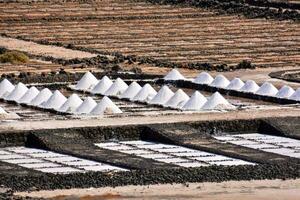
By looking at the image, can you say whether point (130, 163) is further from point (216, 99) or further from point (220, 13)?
point (220, 13)

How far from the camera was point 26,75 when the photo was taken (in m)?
40.9

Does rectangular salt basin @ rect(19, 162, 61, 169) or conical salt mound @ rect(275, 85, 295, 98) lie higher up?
rectangular salt basin @ rect(19, 162, 61, 169)

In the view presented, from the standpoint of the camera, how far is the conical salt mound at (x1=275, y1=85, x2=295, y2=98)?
35781 mm

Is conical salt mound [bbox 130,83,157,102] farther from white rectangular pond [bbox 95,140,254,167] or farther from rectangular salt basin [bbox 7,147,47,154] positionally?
rectangular salt basin [bbox 7,147,47,154]

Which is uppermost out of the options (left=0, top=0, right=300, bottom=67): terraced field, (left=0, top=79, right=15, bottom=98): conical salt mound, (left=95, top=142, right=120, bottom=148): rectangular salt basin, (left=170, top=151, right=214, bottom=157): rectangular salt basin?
(left=170, top=151, right=214, bottom=157): rectangular salt basin

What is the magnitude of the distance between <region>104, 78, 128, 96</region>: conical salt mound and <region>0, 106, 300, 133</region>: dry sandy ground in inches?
184

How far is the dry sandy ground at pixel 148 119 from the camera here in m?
30.5

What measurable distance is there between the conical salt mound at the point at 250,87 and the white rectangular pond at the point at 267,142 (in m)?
6.18

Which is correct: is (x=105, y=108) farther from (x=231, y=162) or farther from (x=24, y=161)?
(x=231, y=162)

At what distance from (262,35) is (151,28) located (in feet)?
13.9

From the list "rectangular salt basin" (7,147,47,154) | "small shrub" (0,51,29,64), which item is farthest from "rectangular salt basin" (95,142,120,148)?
"small shrub" (0,51,29,64)

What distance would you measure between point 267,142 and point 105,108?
13.5ft

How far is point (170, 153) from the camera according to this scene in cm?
2858

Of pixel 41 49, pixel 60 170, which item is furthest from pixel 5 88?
pixel 41 49
